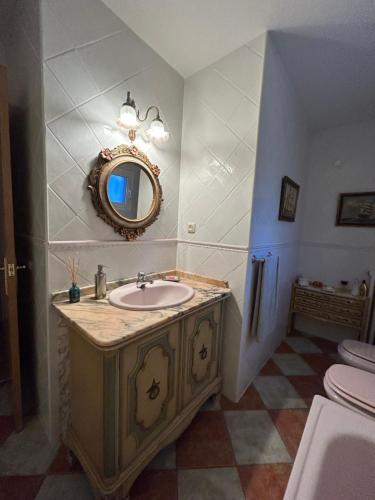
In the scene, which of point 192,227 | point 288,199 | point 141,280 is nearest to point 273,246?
point 288,199

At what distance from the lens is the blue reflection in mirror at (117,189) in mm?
1256

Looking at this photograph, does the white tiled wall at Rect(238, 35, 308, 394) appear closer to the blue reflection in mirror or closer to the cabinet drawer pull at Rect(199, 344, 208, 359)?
the cabinet drawer pull at Rect(199, 344, 208, 359)

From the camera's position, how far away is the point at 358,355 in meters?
1.42

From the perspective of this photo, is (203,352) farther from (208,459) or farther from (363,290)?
(363,290)

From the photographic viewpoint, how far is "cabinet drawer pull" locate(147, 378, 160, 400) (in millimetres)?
996

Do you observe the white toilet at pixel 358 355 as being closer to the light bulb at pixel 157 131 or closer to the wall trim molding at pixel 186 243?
the wall trim molding at pixel 186 243

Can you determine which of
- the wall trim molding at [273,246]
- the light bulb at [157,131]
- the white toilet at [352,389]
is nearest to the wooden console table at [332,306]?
the wall trim molding at [273,246]

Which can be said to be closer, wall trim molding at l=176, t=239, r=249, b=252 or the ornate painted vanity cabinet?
the ornate painted vanity cabinet

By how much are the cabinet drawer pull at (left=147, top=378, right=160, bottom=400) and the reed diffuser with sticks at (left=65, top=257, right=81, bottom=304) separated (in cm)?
58

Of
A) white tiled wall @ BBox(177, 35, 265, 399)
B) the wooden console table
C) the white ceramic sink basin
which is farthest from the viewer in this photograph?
the wooden console table

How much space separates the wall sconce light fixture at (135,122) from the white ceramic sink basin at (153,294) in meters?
0.95

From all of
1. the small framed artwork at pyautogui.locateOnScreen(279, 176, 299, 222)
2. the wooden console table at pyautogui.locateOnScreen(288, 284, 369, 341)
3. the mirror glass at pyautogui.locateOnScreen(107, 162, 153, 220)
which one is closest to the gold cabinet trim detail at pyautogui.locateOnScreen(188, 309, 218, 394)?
the mirror glass at pyautogui.locateOnScreen(107, 162, 153, 220)

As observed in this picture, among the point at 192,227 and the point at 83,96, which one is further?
the point at 192,227

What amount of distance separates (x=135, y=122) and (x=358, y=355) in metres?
2.07
